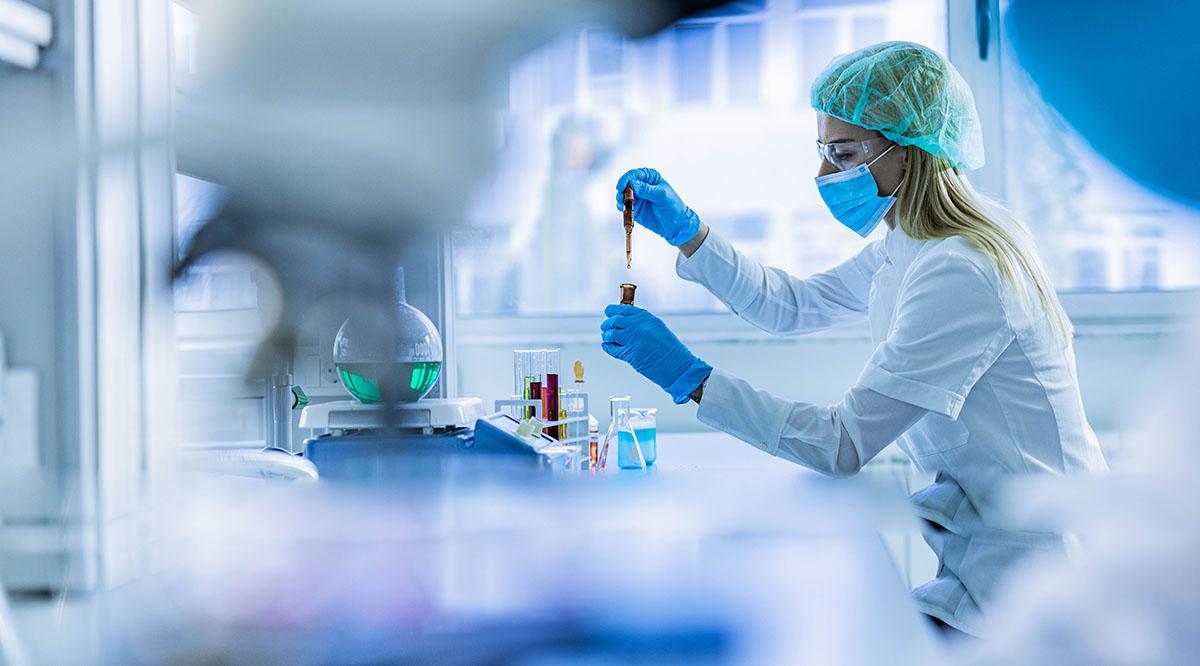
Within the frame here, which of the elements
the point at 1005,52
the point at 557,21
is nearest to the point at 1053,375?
the point at 557,21

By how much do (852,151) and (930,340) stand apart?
0.36 metres

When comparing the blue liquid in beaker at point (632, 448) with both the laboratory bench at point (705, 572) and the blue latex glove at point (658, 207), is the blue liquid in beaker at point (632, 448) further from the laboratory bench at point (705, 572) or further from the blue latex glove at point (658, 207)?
the laboratory bench at point (705, 572)

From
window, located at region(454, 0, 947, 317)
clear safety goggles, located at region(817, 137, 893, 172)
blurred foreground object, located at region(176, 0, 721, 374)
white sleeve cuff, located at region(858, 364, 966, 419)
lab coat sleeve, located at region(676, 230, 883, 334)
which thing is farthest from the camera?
window, located at region(454, 0, 947, 317)

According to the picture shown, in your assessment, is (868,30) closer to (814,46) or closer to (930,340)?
(814,46)

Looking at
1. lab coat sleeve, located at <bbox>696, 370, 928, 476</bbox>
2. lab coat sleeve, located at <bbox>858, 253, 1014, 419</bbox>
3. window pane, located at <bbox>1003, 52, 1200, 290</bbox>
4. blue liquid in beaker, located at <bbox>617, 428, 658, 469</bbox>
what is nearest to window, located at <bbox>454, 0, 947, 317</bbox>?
window pane, located at <bbox>1003, 52, 1200, 290</bbox>

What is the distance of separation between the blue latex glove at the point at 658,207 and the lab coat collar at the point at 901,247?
40cm

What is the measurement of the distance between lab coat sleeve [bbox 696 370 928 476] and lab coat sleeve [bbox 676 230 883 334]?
494 millimetres

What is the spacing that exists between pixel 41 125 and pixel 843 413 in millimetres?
1001

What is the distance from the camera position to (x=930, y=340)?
115cm

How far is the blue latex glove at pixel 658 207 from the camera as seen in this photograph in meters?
1.66

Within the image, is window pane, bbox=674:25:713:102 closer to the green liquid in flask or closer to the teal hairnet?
the teal hairnet

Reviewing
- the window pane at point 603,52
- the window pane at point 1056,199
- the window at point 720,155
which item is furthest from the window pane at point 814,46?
the window pane at point 603,52

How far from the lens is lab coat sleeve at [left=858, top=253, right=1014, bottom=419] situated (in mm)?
1139

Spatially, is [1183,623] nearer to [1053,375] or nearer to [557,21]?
[557,21]
